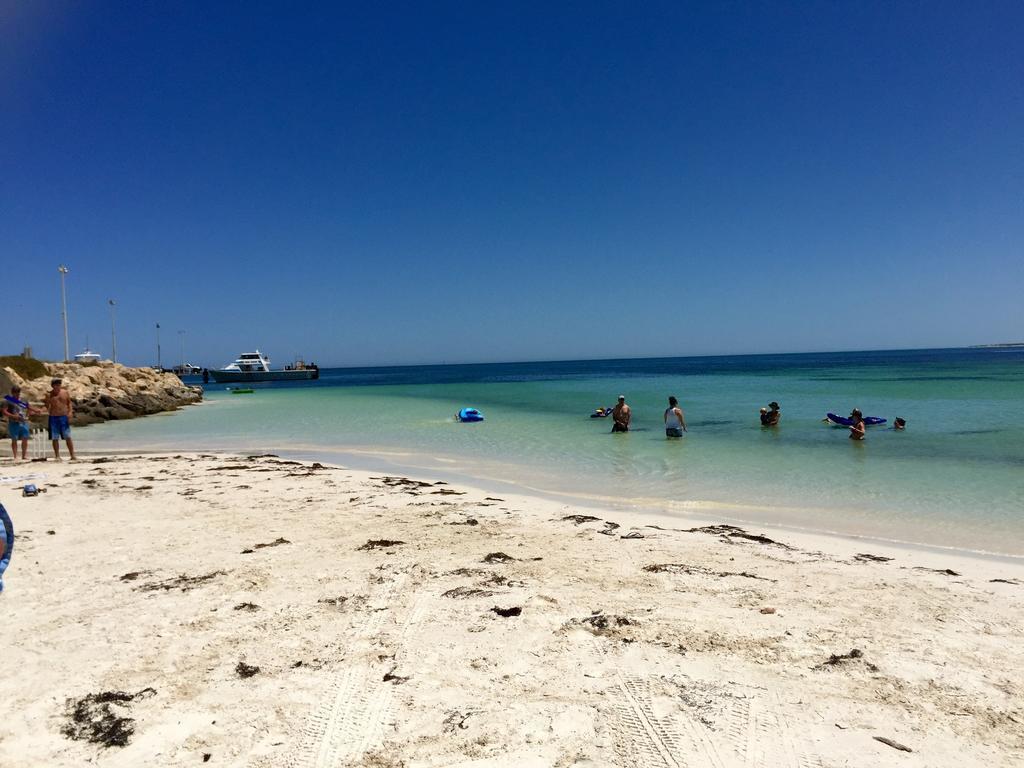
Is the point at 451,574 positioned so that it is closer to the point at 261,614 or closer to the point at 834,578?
the point at 261,614

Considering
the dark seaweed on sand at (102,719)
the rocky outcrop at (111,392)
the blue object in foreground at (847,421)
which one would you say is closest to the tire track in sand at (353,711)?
the dark seaweed on sand at (102,719)

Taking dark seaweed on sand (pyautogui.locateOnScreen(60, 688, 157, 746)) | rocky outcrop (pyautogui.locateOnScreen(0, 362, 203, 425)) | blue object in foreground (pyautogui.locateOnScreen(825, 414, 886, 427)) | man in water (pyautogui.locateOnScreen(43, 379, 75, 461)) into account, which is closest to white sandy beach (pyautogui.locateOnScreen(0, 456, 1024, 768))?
dark seaweed on sand (pyautogui.locateOnScreen(60, 688, 157, 746))

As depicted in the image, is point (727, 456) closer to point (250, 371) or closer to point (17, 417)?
point (17, 417)

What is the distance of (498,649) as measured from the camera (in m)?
4.07

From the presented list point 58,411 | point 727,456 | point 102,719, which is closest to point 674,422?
point 727,456

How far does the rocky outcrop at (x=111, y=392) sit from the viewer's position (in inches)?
1029

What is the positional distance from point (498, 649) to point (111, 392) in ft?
108

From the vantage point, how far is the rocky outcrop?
26.1 meters

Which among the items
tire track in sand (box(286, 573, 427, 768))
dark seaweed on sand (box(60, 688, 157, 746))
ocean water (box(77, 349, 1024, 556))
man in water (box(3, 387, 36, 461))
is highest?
man in water (box(3, 387, 36, 461))

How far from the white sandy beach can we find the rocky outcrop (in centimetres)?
2266

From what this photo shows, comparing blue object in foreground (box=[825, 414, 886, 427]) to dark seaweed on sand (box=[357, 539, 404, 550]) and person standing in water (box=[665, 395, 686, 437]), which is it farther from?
dark seaweed on sand (box=[357, 539, 404, 550])

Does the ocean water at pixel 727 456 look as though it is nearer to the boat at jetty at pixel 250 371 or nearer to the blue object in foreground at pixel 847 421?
the blue object in foreground at pixel 847 421

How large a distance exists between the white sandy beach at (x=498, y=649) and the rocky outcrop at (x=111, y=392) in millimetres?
22660

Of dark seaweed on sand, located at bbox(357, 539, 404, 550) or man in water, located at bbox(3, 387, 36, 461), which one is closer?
dark seaweed on sand, located at bbox(357, 539, 404, 550)
